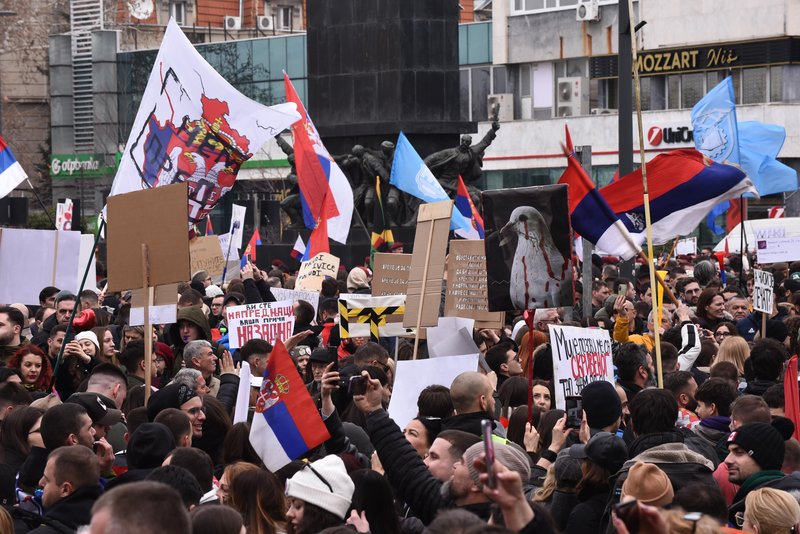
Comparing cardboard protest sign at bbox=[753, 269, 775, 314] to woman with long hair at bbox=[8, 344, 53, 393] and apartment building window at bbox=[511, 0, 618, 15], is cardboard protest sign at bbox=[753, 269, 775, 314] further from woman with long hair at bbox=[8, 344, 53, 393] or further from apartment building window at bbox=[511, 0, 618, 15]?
apartment building window at bbox=[511, 0, 618, 15]

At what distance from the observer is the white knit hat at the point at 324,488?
17.7 ft

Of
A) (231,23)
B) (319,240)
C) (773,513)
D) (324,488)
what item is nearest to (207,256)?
(319,240)

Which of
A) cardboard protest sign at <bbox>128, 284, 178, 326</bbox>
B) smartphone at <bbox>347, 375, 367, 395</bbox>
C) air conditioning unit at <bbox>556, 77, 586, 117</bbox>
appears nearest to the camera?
smartphone at <bbox>347, 375, 367, 395</bbox>

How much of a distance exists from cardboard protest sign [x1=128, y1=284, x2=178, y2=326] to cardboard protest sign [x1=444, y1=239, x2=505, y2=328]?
7.05ft

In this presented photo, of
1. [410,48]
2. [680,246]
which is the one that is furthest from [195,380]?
[680,246]

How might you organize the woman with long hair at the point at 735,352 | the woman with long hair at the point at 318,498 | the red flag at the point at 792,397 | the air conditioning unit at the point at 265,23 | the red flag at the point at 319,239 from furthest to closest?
the air conditioning unit at the point at 265,23 → the red flag at the point at 319,239 → the woman with long hair at the point at 735,352 → the red flag at the point at 792,397 → the woman with long hair at the point at 318,498

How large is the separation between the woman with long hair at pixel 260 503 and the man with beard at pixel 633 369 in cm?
385

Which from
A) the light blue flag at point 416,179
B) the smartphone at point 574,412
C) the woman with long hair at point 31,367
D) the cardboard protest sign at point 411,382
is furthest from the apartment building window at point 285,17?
the smartphone at point 574,412

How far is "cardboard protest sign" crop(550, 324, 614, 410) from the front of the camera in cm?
851

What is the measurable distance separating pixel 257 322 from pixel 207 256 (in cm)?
649

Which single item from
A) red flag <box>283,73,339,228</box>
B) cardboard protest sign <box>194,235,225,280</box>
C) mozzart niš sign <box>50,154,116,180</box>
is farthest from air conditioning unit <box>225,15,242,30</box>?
red flag <box>283,73,339,228</box>

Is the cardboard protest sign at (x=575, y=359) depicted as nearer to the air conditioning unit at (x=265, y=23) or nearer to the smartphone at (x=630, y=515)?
the smartphone at (x=630, y=515)

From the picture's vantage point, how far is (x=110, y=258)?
9.71 m

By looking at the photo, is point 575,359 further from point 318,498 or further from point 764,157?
point 764,157
